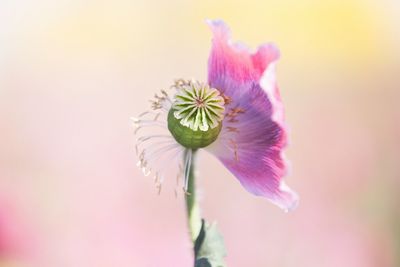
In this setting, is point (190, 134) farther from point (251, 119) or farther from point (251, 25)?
point (251, 25)

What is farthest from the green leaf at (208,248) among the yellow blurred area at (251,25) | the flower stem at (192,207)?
the yellow blurred area at (251,25)

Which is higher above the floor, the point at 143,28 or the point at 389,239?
the point at 143,28

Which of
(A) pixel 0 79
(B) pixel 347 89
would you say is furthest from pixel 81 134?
(B) pixel 347 89

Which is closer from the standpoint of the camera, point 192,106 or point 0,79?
point 192,106

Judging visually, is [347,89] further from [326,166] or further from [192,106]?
[192,106]

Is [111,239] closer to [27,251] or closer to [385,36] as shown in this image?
[27,251]

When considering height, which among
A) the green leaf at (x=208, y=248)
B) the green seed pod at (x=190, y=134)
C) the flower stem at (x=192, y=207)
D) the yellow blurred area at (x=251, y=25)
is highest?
the yellow blurred area at (x=251, y=25)

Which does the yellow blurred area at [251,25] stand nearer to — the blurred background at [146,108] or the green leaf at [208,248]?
the blurred background at [146,108]
